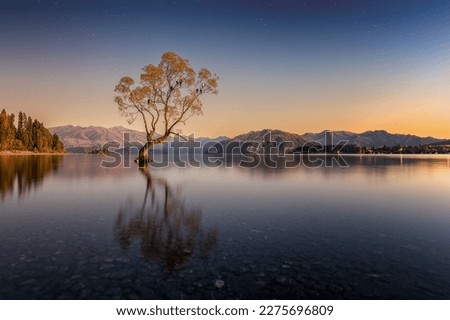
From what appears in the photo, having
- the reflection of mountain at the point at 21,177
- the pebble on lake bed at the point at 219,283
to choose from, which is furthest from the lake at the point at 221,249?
the reflection of mountain at the point at 21,177

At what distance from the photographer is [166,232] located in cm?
989

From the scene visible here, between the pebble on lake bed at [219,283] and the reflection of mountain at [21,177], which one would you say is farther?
the reflection of mountain at [21,177]

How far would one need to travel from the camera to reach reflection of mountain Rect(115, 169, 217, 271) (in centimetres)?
782

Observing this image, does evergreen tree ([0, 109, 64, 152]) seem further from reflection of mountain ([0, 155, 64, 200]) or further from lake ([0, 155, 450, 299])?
lake ([0, 155, 450, 299])

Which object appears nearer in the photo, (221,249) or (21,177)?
(221,249)

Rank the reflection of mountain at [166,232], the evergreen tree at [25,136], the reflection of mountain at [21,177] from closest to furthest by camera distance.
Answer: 1. the reflection of mountain at [166,232]
2. the reflection of mountain at [21,177]
3. the evergreen tree at [25,136]

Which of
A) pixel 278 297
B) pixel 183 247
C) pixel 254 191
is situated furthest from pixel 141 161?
pixel 278 297

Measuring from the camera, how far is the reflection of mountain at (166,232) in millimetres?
7820

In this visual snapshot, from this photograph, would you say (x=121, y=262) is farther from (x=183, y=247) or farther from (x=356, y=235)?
(x=356, y=235)

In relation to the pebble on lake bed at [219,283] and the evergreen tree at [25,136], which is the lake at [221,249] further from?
the evergreen tree at [25,136]

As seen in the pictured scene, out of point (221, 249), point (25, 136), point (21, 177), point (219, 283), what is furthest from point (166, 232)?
point (25, 136)

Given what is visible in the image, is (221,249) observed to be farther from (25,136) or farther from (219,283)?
(25,136)

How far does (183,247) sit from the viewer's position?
329 inches

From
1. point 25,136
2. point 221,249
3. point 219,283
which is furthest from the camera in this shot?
point 25,136
